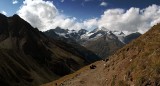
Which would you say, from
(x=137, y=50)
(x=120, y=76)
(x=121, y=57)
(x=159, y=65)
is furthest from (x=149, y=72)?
(x=121, y=57)

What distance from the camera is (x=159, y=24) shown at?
64.6 m

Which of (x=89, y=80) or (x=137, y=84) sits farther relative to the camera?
(x=89, y=80)

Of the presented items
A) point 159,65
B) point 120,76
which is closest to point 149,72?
point 159,65

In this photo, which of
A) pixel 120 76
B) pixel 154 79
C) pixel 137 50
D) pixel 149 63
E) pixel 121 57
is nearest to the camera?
pixel 154 79

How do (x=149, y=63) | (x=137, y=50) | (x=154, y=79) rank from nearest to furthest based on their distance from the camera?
(x=154, y=79)
(x=149, y=63)
(x=137, y=50)

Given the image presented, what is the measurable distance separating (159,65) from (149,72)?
1.91 m

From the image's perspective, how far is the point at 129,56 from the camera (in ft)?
192

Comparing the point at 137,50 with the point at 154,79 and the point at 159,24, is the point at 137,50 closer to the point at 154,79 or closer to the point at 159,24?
the point at 159,24

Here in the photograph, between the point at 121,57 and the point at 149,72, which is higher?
the point at 121,57

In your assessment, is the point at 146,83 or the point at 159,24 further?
the point at 159,24

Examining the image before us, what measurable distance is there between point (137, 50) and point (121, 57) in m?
6.00

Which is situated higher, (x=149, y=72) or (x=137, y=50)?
(x=137, y=50)

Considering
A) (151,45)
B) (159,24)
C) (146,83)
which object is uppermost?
(159,24)

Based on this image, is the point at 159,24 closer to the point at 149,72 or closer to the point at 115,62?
the point at 115,62
